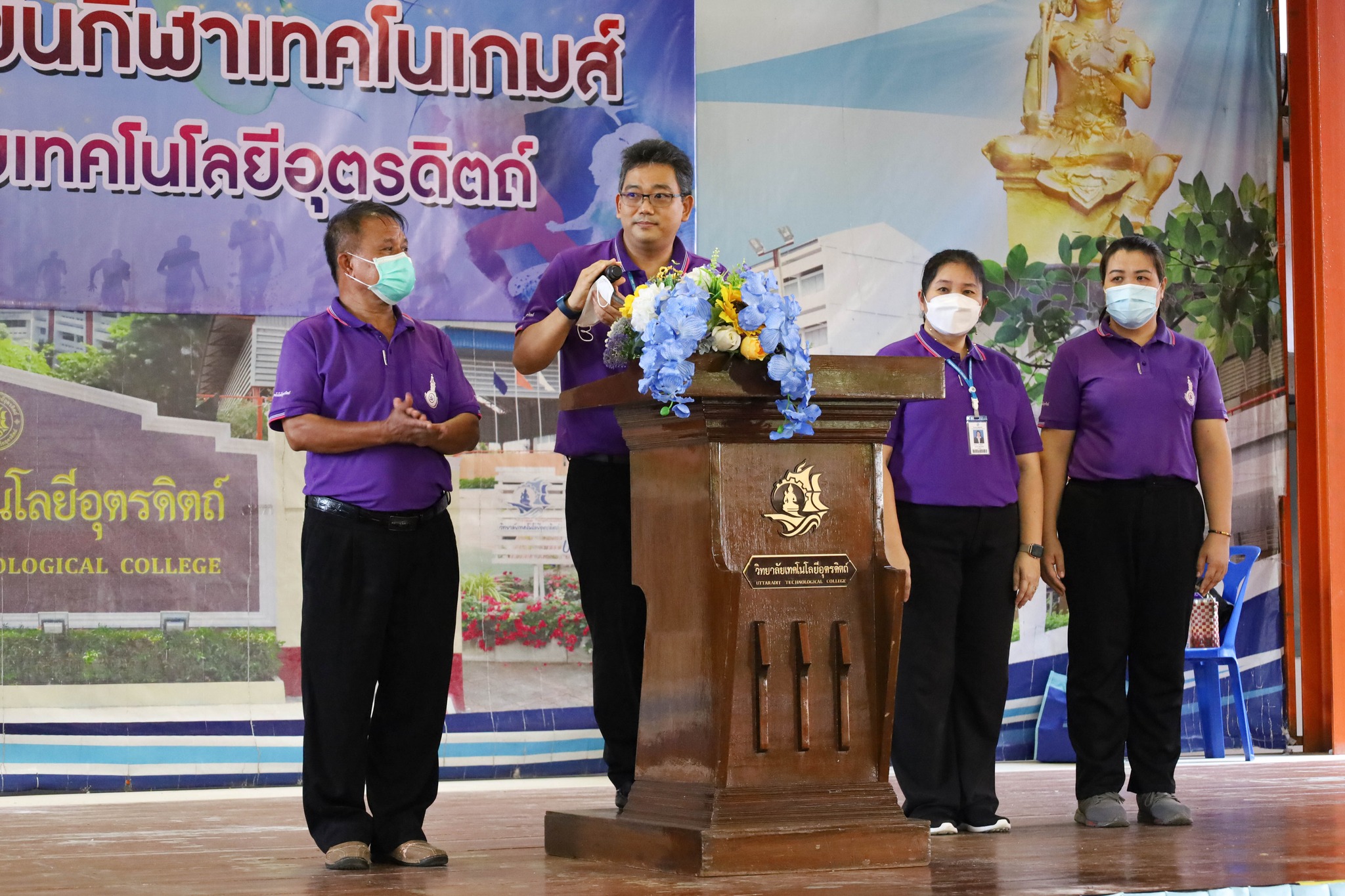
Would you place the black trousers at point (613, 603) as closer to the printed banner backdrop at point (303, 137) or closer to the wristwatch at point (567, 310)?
the wristwatch at point (567, 310)

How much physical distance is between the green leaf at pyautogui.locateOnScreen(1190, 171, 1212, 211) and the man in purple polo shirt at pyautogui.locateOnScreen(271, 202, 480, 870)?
4150 millimetres

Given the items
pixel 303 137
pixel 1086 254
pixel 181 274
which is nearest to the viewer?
pixel 181 274

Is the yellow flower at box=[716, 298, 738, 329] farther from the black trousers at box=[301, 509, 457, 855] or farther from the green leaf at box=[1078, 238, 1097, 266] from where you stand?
the green leaf at box=[1078, 238, 1097, 266]

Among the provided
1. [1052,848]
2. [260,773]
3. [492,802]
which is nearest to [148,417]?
[260,773]

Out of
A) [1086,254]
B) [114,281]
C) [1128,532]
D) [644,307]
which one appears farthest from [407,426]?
[1086,254]

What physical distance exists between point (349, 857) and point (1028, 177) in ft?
13.9

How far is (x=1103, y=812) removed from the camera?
142 inches

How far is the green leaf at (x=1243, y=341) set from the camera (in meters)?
6.29

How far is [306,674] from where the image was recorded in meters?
3.04

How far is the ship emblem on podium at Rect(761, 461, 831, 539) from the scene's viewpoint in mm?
2672

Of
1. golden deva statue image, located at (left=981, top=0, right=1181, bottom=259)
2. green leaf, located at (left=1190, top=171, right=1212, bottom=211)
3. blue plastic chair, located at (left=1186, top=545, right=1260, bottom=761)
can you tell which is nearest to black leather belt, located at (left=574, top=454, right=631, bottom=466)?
golden deva statue image, located at (left=981, top=0, right=1181, bottom=259)

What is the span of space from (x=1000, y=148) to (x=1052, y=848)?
3.68 m

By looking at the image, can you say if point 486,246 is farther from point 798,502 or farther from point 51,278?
point 798,502

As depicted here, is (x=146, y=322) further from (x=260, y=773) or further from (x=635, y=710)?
(x=635, y=710)
